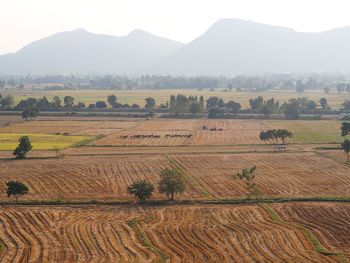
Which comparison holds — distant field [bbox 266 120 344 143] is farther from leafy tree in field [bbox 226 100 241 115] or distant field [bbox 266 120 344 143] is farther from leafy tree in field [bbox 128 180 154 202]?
leafy tree in field [bbox 128 180 154 202]

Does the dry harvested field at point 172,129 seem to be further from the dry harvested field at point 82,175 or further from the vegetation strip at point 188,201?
the vegetation strip at point 188,201

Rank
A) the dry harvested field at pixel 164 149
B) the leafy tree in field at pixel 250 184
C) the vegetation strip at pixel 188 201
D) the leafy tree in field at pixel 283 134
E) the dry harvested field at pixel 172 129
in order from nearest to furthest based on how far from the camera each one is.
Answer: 1. the vegetation strip at pixel 188 201
2. the leafy tree in field at pixel 250 184
3. the dry harvested field at pixel 164 149
4. the leafy tree in field at pixel 283 134
5. the dry harvested field at pixel 172 129

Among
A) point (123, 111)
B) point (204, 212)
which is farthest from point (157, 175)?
point (123, 111)

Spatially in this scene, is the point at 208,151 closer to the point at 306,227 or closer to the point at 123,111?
the point at 306,227

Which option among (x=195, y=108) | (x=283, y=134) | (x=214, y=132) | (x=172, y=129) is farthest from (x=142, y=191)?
→ (x=195, y=108)

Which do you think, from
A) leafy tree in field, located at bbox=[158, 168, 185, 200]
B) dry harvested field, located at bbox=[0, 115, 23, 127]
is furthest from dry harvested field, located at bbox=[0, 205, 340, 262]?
dry harvested field, located at bbox=[0, 115, 23, 127]

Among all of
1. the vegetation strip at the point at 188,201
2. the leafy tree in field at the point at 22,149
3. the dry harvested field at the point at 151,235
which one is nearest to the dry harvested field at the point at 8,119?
the leafy tree in field at the point at 22,149
